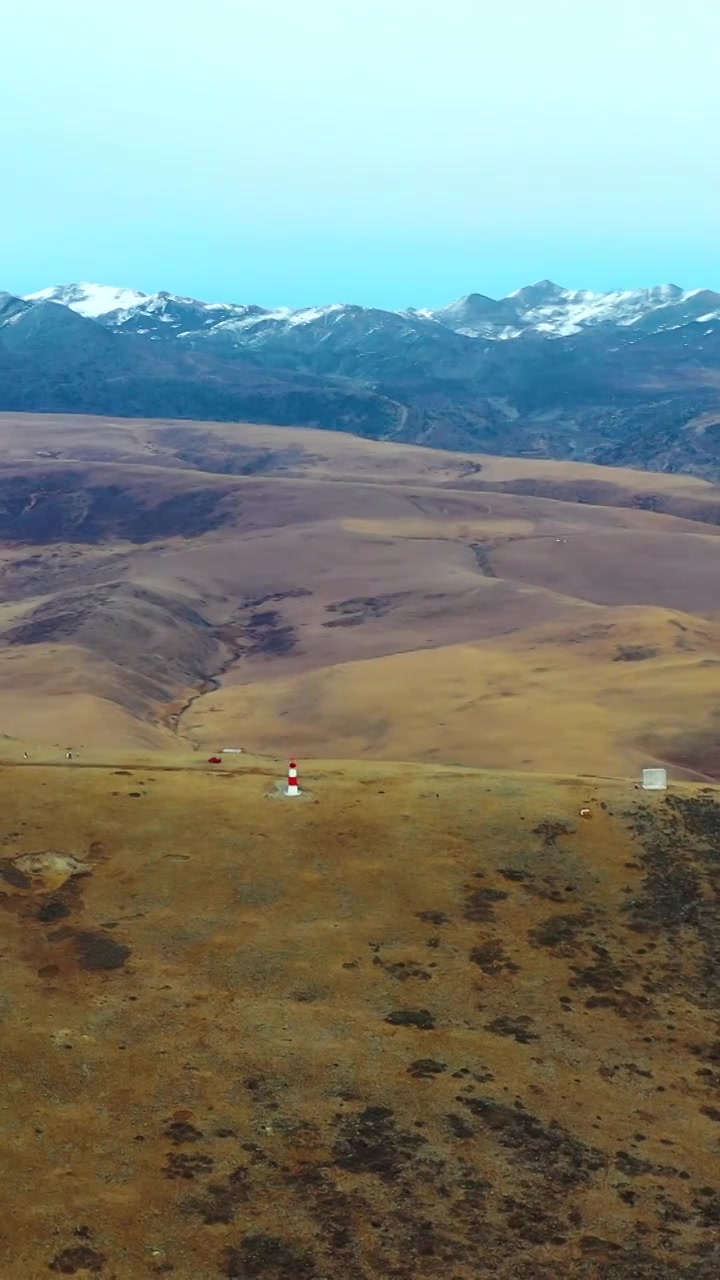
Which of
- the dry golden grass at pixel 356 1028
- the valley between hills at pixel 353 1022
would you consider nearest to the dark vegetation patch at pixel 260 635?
the valley between hills at pixel 353 1022

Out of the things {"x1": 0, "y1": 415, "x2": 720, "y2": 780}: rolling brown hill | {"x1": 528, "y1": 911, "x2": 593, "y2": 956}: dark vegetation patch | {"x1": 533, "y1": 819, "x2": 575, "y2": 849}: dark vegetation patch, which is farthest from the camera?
{"x1": 0, "y1": 415, "x2": 720, "y2": 780}: rolling brown hill

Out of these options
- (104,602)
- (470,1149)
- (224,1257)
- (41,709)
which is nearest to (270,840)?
(470,1149)

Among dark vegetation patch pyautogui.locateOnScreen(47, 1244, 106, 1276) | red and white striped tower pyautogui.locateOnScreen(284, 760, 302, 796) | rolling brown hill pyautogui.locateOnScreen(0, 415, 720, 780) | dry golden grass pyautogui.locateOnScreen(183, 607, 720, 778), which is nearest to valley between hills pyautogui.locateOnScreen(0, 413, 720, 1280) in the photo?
dark vegetation patch pyautogui.locateOnScreen(47, 1244, 106, 1276)

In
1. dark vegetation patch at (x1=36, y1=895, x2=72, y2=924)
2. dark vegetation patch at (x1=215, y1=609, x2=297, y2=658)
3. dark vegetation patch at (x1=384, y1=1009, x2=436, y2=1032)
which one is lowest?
dark vegetation patch at (x1=215, y1=609, x2=297, y2=658)

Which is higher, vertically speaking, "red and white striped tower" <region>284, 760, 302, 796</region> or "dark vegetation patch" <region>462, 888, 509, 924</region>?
"red and white striped tower" <region>284, 760, 302, 796</region>

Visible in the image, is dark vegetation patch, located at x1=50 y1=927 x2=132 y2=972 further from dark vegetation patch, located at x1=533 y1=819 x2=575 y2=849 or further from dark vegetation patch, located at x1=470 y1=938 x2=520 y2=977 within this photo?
dark vegetation patch, located at x1=533 y1=819 x2=575 y2=849

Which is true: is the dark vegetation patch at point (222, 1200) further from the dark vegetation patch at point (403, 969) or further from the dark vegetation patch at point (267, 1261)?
the dark vegetation patch at point (403, 969)

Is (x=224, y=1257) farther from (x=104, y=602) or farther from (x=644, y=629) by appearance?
(x=104, y=602)
